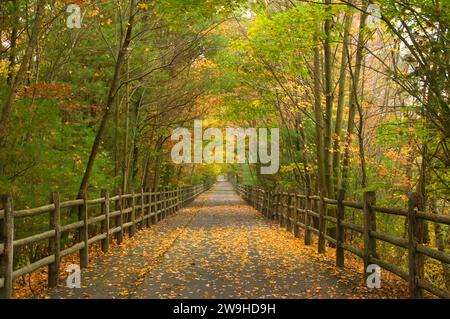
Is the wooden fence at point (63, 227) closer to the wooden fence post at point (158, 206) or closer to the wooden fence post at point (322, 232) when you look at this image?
the wooden fence post at point (158, 206)

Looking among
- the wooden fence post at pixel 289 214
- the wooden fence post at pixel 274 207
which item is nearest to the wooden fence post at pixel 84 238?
the wooden fence post at pixel 289 214

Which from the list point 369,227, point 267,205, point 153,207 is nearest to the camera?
point 369,227

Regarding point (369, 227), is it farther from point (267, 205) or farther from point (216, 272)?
point (267, 205)

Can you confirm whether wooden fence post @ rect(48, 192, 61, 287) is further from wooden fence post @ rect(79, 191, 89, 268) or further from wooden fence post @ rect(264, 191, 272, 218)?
wooden fence post @ rect(264, 191, 272, 218)

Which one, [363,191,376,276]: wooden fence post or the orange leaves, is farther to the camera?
the orange leaves

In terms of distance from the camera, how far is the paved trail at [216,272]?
695cm

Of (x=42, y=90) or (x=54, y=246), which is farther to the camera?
(x=42, y=90)

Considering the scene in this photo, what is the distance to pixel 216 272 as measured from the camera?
8531 millimetres

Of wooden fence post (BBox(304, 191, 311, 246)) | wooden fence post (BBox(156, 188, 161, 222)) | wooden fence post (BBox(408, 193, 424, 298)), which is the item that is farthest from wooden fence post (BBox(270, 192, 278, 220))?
wooden fence post (BBox(408, 193, 424, 298))

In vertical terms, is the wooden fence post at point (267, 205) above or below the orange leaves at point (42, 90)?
below

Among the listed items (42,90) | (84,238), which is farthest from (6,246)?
(42,90)

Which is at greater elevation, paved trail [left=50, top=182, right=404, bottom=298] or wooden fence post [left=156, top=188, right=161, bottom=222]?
wooden fence post [left=156, top=188, right=161, bottom=222]

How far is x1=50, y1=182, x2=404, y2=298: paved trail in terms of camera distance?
695 centimetres
